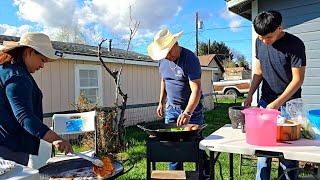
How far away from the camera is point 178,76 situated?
294cm

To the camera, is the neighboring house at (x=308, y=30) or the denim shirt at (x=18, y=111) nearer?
the denim shirt at (x=18, y=111)

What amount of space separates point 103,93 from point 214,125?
129 inches

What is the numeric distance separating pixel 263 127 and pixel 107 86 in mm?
6992

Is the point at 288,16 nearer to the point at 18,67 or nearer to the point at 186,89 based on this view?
the point at 186,89

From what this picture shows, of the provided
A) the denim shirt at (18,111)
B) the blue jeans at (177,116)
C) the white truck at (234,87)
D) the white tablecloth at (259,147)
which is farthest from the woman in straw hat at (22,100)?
A: the white truck at (234,87)

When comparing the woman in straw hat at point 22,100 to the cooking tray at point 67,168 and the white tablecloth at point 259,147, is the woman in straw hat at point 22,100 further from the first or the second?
the white tablecloth at point 259,147

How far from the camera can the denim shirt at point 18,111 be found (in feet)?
5.67

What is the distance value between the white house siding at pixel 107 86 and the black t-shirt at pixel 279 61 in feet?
17.0

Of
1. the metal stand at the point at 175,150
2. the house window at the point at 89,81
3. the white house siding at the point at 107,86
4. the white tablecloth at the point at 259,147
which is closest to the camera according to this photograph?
the white tablecloth at the point at 259,147

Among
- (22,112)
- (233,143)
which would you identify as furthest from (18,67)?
(233,143)

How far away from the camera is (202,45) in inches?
1508

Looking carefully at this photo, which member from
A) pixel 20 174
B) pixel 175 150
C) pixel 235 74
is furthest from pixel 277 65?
pixel 235 74

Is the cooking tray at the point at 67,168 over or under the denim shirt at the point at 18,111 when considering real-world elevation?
under

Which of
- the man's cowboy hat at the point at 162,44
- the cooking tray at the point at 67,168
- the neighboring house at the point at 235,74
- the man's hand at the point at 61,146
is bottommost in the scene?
the cooking tray at the point at 67,168
